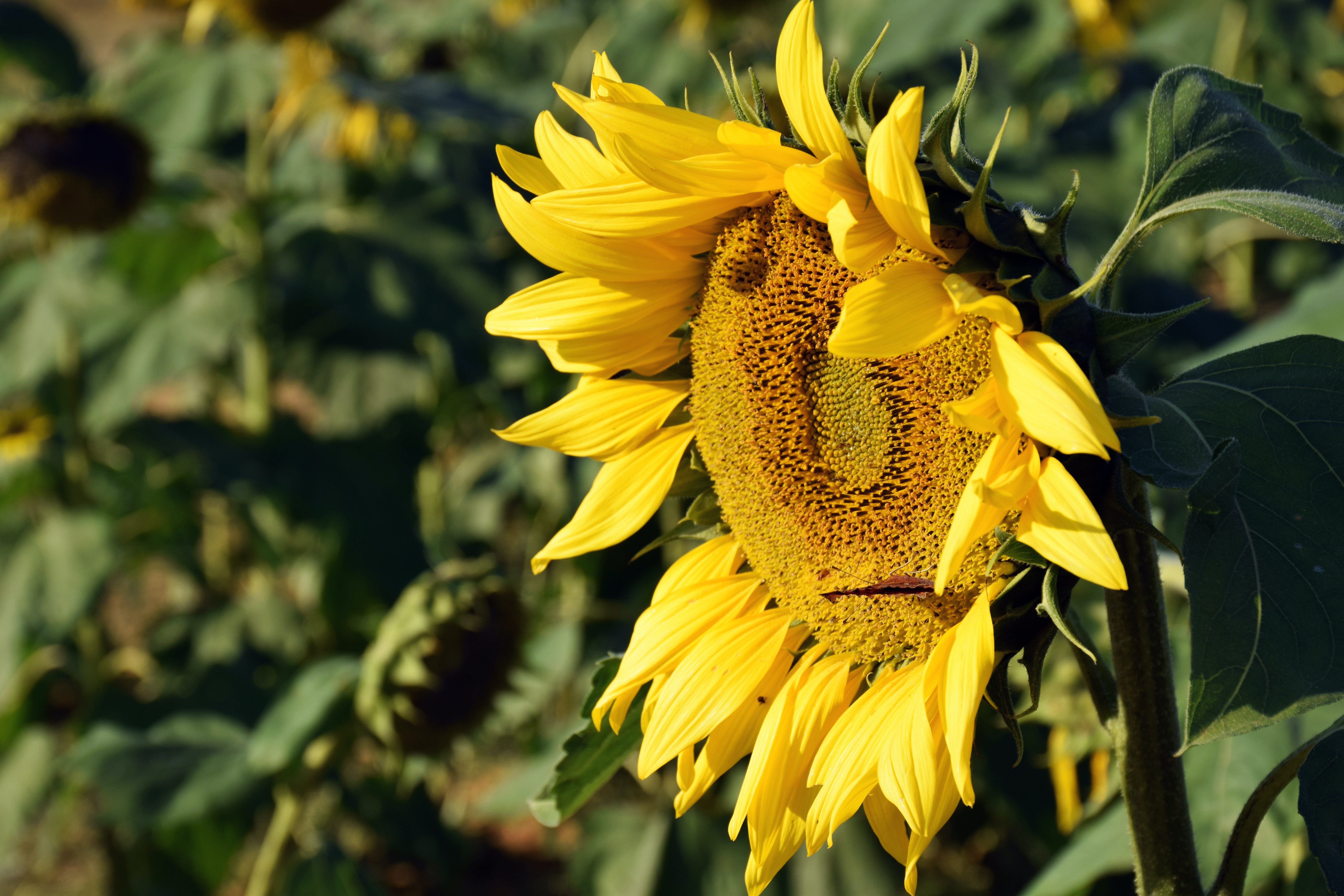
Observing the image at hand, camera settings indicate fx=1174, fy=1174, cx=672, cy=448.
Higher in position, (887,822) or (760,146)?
(760,146)

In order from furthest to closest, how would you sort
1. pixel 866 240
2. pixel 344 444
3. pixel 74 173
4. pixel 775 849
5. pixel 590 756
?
pixel 344 444 → pixel 74 173 → pixel 590 756 → pixel 775 849 → pixel 866 240

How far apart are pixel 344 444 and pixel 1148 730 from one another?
6.30ft

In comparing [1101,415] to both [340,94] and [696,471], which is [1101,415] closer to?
[696,471]

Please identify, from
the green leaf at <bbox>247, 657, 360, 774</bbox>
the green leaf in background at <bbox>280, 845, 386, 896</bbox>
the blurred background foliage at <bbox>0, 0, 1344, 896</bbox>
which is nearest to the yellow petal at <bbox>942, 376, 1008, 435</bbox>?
the blurred background foliage at <bbox>0, 0, 1344, 896</bbox>

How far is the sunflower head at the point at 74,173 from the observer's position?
2121 millimetres

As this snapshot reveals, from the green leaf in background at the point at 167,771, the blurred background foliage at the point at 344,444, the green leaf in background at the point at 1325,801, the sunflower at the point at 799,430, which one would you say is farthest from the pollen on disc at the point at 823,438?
the green leaf in background at the point at 167,771

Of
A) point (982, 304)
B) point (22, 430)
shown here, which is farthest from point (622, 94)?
point (22, 430)

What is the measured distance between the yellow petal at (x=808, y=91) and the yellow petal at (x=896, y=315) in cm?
8

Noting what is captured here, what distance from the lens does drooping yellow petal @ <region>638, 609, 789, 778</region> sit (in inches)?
31.2

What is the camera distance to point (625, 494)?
0.91 meters

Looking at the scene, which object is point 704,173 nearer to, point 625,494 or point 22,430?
point 625,494

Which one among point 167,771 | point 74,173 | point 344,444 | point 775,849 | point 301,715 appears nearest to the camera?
point 775,849

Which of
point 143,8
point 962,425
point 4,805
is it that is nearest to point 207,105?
point 143,8

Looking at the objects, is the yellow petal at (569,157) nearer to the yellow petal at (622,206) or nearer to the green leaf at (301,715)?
the yellow petal at (622,206)
